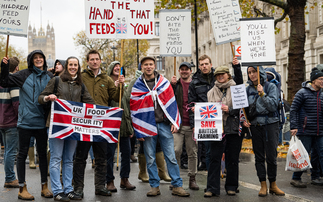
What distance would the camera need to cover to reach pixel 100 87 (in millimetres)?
7262

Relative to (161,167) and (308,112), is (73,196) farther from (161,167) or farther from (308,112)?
Result: (308,112)

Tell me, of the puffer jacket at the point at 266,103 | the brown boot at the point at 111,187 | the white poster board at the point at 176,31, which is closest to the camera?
the puffer jacket at the point at 266,103

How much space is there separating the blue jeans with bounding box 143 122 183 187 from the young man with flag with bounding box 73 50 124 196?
727mm

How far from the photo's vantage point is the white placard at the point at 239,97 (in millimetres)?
6852

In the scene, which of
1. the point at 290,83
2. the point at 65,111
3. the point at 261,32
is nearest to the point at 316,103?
the point at 261,32

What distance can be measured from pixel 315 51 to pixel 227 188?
65.3 feet

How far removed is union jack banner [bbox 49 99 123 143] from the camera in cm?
668

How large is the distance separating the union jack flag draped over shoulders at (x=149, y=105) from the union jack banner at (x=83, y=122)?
13.0 inches

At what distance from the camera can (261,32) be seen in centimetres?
750

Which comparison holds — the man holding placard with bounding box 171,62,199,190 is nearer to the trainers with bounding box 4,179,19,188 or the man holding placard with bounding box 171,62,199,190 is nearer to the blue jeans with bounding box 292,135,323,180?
the blue jeans with bounding box 292,135,323,180

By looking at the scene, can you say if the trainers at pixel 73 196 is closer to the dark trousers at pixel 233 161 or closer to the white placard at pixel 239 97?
the dark trousers at pixel 233 161

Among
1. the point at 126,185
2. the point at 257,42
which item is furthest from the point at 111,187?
the point at 257,42

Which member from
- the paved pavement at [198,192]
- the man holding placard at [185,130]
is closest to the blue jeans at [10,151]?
the paved pavement at [198,192]

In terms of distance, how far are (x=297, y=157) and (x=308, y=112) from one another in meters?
0.94
